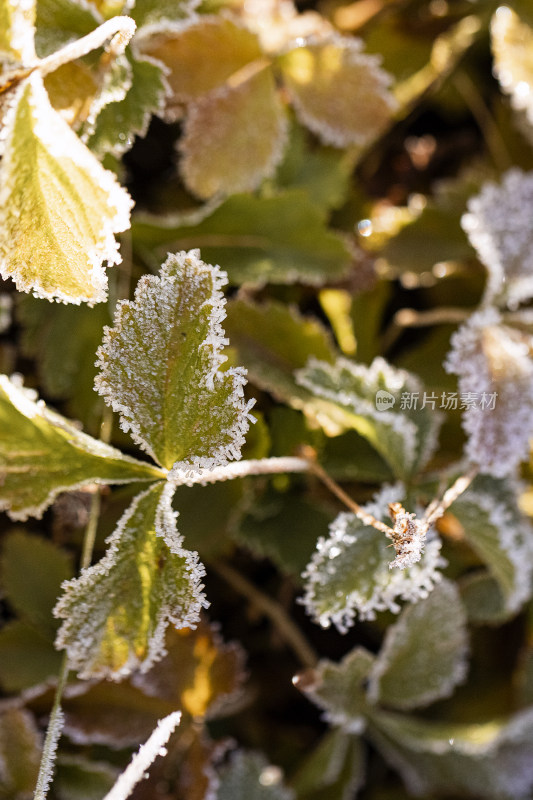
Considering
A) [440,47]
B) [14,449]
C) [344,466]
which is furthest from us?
[440,47]

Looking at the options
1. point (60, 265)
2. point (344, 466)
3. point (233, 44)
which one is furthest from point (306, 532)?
point (233, 44)

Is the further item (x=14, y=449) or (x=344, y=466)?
(x=344, y=466)

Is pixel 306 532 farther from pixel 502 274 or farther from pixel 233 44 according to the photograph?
pixel 233 44

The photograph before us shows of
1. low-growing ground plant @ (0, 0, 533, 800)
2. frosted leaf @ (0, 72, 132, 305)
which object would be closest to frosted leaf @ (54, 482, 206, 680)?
low-growing ground plant @ (0, 0, 533, 800)

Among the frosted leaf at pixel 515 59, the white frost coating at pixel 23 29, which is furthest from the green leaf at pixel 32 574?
the frosted leaf at pixel 515 59

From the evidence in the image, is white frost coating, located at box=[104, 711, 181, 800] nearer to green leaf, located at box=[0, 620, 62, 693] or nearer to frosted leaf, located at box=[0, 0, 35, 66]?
green leaf, located at box=[0, 620, 62, 693]

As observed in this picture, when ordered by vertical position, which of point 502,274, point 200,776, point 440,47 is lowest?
point 200,776
